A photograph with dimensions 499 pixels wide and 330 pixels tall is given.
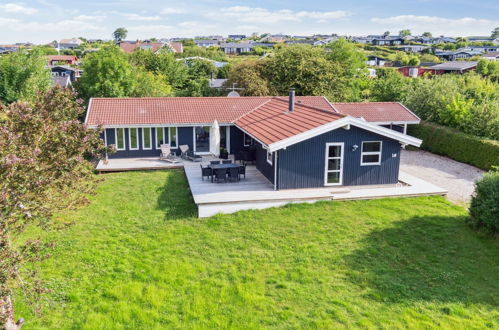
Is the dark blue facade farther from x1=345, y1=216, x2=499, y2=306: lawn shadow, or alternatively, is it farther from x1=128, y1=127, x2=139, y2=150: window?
x1=128, y1=127, x2=139, y2=150: window

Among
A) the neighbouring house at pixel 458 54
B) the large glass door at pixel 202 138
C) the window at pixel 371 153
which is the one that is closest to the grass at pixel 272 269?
the window at pixel 371 153

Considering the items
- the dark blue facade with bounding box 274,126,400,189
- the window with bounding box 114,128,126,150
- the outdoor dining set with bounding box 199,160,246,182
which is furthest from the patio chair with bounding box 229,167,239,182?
the window with bounding box 114,128,126,150

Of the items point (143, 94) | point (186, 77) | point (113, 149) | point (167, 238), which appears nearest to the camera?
point (113, 149)

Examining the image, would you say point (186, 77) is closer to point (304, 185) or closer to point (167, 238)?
point (304, 185)

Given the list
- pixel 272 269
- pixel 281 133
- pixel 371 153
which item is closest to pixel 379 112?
pixel 371 153

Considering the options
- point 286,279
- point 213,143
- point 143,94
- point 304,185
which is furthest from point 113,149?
point 143,94

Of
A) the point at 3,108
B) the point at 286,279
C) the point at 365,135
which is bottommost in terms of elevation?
the point at 286,279

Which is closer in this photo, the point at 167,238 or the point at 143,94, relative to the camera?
the point at 167,238
